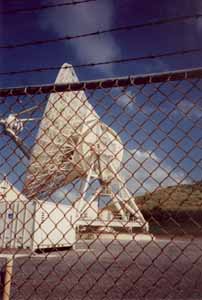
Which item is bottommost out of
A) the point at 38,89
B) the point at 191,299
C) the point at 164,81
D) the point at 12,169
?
the point at 191,299

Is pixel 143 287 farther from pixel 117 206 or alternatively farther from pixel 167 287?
pixel 117 206

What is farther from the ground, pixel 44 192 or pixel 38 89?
pixel 44 192

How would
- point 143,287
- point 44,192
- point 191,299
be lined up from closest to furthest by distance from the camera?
point 191,299 → point 143,287 → point 44,192

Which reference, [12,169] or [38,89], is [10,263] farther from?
[38,89]

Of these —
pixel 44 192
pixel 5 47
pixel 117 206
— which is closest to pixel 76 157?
pixel 44 192

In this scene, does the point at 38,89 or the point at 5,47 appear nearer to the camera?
the point at 38,89

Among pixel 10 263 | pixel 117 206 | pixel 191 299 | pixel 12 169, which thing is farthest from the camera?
pixel 117 206

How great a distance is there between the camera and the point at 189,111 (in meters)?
2.65

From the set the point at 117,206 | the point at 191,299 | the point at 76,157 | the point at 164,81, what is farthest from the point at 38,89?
the point at 117,206

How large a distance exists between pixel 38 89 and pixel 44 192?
77.0 feet

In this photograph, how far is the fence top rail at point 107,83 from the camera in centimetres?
250

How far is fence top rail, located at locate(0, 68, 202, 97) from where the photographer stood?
2500 mm

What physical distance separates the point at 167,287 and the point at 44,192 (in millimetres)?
20669

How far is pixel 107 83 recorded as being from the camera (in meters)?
2.66
